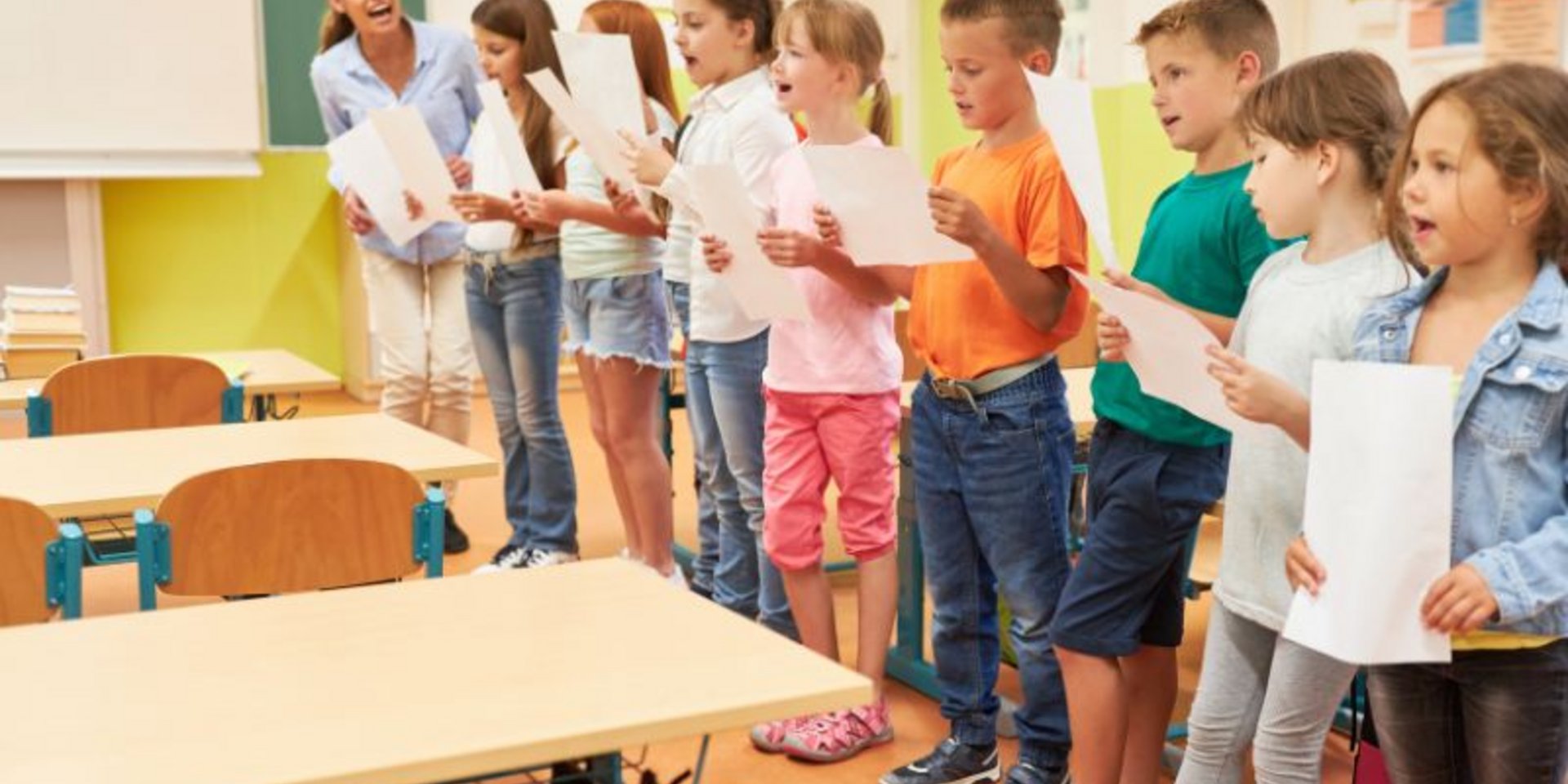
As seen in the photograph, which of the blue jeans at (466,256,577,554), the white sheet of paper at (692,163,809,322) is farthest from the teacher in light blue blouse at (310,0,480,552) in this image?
the white sheet of paper at (692,163,809,322)

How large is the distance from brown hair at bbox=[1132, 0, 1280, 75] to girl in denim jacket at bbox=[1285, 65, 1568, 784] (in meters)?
0.50

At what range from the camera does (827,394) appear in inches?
111

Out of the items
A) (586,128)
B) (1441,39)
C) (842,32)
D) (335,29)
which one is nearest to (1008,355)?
(842,32)

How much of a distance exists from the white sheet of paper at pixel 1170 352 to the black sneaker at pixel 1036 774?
84 cm

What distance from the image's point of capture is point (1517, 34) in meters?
4.65

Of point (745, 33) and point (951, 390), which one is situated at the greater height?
point (745, 33)

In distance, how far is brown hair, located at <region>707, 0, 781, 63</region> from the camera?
122 inches

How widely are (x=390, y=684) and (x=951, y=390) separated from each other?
1.17m

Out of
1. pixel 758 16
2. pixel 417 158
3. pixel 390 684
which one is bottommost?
pixel 390 684

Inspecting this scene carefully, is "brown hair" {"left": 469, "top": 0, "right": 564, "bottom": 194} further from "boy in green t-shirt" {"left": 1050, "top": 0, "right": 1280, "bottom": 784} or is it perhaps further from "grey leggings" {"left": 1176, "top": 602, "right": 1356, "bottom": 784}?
"grey leggings" {"left": 1176, "top": 602, "right": 1356, "bottom": 784}

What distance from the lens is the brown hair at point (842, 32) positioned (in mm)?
2748

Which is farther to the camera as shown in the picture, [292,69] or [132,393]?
[292,69]

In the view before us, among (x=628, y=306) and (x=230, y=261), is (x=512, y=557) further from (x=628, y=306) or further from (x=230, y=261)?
(x=230, y=261)

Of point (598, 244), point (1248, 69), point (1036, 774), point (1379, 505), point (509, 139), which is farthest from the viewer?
point (598, 244)
